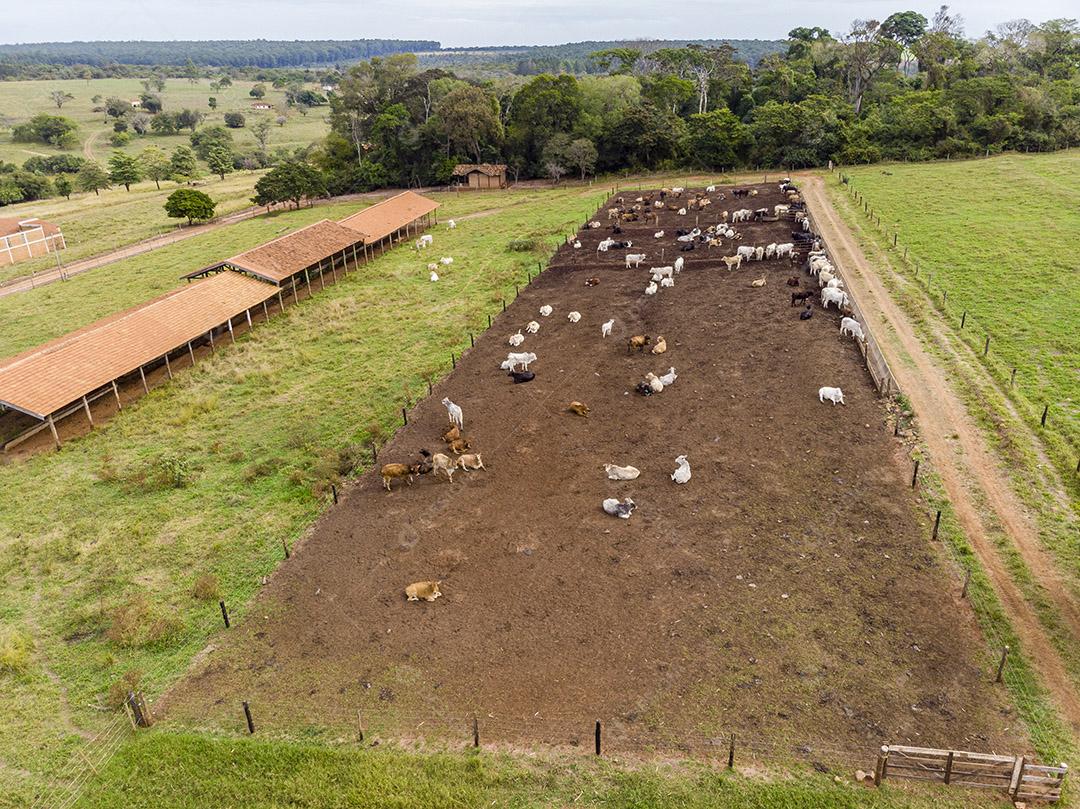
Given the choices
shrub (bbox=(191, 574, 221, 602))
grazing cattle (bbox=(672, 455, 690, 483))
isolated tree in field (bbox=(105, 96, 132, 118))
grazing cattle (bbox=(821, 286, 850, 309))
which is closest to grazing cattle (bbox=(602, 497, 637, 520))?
grazing cattle (bbox=(672, 455, 690, 483))

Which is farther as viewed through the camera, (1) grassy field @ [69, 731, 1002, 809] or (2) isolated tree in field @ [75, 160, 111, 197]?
(2) isolated tree in field @ [75, 160, 111, 197]

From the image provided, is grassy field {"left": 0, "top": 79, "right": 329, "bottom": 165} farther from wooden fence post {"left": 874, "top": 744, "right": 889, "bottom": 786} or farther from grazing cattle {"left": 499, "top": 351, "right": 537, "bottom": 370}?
wooden fence post {"left": 874, "top": 744, "right": 889, "bottom": 786}

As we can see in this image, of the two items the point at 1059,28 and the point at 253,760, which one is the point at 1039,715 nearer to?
the point at 253,760

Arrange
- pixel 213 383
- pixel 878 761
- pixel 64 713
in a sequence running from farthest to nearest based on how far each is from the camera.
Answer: pixel 213 383 → pixel 64 713 → pixel 878 761

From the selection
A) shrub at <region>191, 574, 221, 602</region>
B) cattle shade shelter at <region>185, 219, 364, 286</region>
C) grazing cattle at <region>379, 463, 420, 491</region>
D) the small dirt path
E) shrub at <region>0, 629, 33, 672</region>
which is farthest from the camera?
the small dirt path

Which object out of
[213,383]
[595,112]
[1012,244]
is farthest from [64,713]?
[595,112]

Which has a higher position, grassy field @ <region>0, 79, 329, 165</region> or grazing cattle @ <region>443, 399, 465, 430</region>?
grassy field @ <region>0, 79, 329, 165</region>
